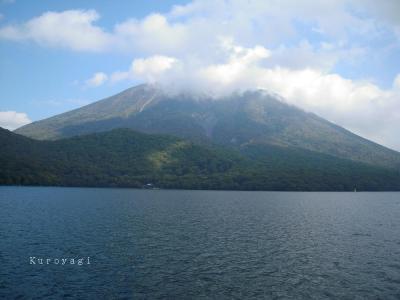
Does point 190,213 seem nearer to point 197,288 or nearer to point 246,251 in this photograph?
point 246,251

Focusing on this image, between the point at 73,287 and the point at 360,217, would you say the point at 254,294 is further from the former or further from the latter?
the point at 360,217

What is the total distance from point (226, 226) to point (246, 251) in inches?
835

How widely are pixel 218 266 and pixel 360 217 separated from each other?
214 feet

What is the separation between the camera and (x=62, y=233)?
54.6m

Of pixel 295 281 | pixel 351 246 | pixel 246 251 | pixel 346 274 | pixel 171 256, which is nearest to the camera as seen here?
pixel 295 281

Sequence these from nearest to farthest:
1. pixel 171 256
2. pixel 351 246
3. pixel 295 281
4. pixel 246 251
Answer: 1. pixel 295 281
2. pixel 171 256
3. pixel 246 251
4. pixel 351 246

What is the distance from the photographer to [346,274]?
37031 millimetres

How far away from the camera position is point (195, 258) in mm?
42000

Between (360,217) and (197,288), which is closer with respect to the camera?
(197,288)

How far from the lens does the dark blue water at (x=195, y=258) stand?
3077 centimetres

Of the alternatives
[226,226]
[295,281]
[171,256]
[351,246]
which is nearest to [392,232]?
[351,246]

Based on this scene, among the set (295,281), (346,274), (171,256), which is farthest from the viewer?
(171,256)

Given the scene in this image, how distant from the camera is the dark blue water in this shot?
30.8 m

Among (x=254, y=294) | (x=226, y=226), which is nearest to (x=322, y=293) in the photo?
(x=254, y=294)
